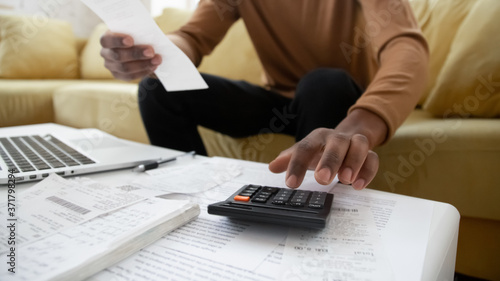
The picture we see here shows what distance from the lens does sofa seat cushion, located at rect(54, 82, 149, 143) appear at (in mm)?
1277

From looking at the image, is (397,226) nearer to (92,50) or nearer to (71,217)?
(71,217)

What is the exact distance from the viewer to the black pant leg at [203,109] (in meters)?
0.79

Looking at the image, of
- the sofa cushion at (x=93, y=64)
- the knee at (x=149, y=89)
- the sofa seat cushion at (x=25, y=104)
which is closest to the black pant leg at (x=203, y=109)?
the knee at (x=149, y=89)

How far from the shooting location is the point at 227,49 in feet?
5.02

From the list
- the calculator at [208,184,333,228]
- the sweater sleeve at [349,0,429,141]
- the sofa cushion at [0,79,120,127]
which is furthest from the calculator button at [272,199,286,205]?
the sofa cushion at [0,79,120,127]

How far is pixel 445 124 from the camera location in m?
0.73

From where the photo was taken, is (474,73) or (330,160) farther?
(474,73)

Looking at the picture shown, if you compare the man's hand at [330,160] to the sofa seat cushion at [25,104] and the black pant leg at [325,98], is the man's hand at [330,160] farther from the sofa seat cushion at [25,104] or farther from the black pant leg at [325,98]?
the sofa seat cushion at [25,104]

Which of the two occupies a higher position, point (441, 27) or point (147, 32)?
point (147, 32)

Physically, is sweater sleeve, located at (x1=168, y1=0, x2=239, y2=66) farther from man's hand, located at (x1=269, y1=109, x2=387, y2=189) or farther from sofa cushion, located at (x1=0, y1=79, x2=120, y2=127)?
sofa cushion, located at (x1=0, y1=79, x2=120, y2=127)

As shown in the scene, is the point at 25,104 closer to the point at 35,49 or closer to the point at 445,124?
the point at 35,49

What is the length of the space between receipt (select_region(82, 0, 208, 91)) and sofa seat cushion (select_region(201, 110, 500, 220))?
0.43 meters

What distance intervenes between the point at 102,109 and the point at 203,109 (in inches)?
29.6

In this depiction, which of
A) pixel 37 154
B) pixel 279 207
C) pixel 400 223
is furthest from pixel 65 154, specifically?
pixel 400 223
